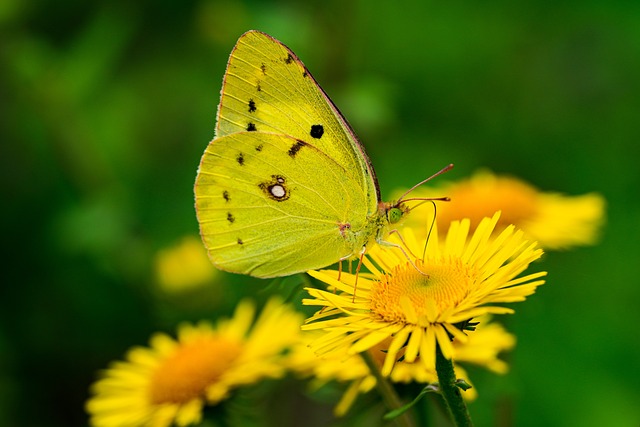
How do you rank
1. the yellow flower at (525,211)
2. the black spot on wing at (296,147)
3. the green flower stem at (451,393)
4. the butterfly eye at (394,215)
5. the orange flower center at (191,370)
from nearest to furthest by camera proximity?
the green flower stem at (451,393), the butterfly eye at (394,215), the black spot on wing at (296,147), the orange flower center at (191,370), the yellow flower at (525,211)

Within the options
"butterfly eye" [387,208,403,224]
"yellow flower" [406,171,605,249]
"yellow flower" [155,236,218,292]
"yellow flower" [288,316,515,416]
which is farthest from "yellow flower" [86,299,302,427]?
"yellow flower" [155,236,218,292]

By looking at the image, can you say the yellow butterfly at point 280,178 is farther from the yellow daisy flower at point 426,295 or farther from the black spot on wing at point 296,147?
the yellow daisy flower at point 426,295

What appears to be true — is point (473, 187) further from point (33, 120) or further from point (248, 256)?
point (33, 120)

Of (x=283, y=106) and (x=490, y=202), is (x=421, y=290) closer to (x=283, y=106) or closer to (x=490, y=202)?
(x=283, y=106)

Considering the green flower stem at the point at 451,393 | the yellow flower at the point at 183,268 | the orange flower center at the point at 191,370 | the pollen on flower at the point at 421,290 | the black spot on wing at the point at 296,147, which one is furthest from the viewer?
the yellow flower at the point at 183,268

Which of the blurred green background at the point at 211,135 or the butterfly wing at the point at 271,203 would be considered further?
the blurred green background at the point at 211,135

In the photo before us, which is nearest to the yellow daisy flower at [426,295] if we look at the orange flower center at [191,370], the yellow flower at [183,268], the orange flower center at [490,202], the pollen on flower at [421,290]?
the pollen on flower at [421,290]

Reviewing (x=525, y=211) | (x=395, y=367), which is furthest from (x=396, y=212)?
(x=525, y=211)
